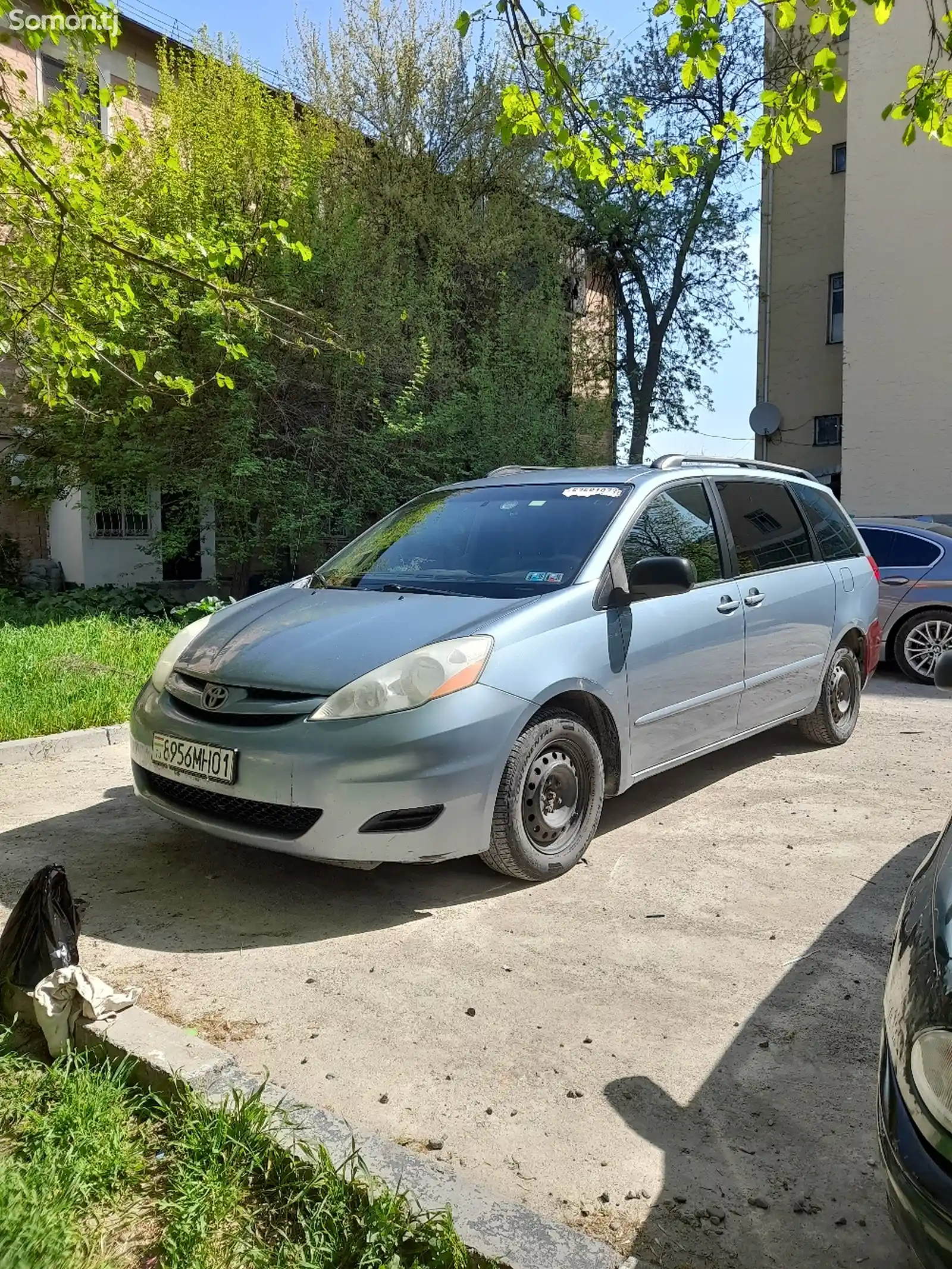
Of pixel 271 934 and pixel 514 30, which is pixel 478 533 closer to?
pixel 271 934

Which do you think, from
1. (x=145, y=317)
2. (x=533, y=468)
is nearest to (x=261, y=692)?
(x=533, y=468)

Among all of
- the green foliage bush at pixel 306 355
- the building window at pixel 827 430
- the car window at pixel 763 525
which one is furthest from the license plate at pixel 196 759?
the building window at pixel 827 430

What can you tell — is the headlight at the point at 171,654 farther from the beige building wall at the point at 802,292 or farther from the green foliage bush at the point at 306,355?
the beige building wall at the point at 802,292

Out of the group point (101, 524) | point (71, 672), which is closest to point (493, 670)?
point (71, 672)

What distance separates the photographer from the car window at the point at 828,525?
6.11 meters

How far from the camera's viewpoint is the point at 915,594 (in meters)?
9.12

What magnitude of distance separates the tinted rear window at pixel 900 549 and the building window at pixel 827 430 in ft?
34.2

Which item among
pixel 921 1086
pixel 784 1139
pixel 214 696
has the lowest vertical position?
pixel 784 1139

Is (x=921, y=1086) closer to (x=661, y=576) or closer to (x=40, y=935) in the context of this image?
(x=40, y=935)

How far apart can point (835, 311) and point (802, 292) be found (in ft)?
2.90

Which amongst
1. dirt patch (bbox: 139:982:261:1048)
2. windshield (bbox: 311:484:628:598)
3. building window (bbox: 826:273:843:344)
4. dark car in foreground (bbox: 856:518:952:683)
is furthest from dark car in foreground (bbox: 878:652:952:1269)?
building window (bbox: 826:273:843:344)

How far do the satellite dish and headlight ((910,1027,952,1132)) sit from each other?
19.2 meters

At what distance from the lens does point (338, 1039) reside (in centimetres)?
281

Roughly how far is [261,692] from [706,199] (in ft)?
66.3
